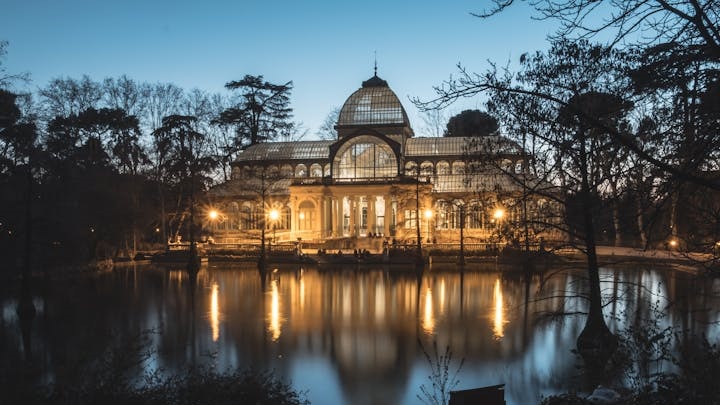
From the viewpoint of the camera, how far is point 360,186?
51.2 metres

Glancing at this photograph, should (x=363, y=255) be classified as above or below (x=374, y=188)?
below

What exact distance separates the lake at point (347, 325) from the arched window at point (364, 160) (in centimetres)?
2061

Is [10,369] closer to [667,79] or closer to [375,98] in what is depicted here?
[667,79]

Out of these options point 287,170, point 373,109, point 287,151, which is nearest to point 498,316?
point 373,109

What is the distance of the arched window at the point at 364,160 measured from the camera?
53125 millimetres

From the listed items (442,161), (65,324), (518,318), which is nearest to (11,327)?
(65,324)

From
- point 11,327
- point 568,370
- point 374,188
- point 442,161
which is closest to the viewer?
point 568,370

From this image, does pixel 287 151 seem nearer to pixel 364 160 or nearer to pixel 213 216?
pixel 364 160

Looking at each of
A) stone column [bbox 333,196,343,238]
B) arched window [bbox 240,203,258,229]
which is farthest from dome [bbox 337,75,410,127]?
arched window [bbox 240,203,258,229]

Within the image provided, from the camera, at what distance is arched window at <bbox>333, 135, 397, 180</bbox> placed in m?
53.1

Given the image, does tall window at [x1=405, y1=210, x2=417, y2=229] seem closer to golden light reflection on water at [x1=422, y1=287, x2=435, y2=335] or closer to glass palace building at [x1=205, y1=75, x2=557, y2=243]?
glass palace building at [x1=205, y1=75, x2=557, y2=243]

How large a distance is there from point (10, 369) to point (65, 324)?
1013 centimetres

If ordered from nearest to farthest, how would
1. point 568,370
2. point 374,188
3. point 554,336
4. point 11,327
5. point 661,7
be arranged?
point 661,7
point 568,370
point 554,336
point 11,327
point 374,188

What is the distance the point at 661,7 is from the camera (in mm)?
5859
